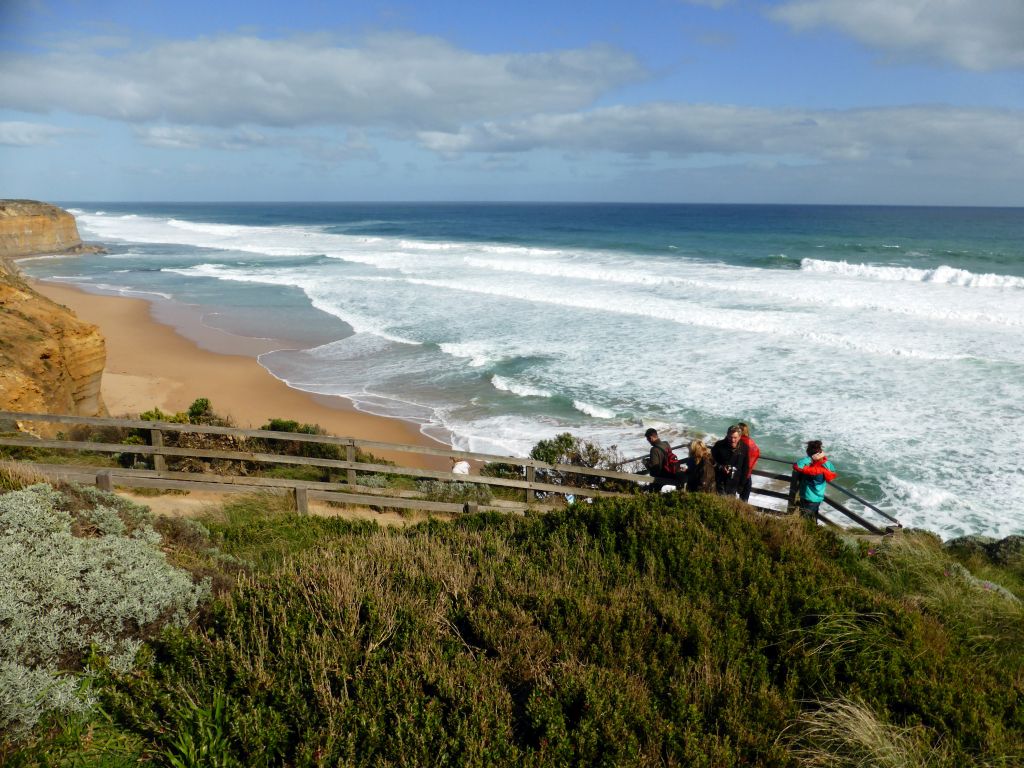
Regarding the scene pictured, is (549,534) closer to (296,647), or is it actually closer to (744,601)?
(744,601)

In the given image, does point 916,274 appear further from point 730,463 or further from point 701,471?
point 701,471

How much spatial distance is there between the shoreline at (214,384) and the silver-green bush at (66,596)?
30.1 ft

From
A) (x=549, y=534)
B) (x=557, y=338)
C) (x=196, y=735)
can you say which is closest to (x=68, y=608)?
(x=196, y=735)

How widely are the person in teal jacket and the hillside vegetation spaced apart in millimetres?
2853

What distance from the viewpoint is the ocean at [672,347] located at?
14742mm

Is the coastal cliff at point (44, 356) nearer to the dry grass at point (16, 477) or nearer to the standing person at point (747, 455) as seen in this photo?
the dry grass at point (16, 477)

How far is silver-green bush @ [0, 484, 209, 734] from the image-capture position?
11.3ft

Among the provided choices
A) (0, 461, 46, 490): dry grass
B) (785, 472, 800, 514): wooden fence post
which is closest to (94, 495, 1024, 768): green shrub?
(0, 461, 46, 490): dry grass

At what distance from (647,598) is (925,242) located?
7519 centimetres

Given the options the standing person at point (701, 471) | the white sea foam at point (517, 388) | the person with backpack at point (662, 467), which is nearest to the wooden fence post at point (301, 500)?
the person with backpack at point (662, 467)

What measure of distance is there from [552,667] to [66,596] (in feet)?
9.33

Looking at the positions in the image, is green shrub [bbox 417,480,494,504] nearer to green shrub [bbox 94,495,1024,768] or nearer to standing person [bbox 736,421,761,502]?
standing person [bbox 736,421,761,502]

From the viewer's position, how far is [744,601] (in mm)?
4688

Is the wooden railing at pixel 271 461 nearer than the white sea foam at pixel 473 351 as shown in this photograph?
Yes
